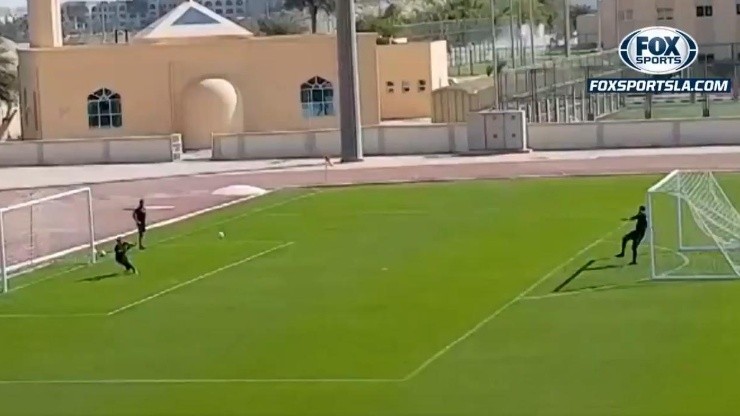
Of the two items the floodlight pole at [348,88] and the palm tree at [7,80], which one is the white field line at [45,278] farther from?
the palm tree at [7,80]

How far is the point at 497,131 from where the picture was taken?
65562 mm

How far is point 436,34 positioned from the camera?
11656cm

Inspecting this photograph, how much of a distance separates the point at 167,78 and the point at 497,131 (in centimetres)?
1823

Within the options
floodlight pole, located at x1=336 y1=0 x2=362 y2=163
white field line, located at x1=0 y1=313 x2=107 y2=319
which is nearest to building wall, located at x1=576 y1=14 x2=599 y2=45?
floodlight pole, located at x1=336 y1=0 x2=362 y2=163

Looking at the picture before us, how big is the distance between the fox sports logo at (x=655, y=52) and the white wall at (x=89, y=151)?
759 inches

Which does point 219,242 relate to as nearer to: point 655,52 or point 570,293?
point 570,293

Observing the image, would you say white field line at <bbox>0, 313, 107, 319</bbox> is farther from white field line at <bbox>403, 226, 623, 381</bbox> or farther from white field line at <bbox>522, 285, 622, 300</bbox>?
white field line at <bbox>522, 285, 622, 300</bbox>

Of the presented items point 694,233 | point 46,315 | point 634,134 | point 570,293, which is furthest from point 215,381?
point 634,134

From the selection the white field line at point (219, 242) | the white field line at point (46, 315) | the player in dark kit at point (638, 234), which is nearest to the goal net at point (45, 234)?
the white field line at point (219, 242)

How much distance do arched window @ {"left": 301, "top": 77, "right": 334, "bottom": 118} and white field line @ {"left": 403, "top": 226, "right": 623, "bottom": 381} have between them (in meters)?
38.0

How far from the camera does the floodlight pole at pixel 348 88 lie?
6550 centimetres

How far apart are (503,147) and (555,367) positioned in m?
42.6

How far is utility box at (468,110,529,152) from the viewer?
6519 cm

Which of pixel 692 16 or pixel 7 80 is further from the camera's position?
pixel 692 16
